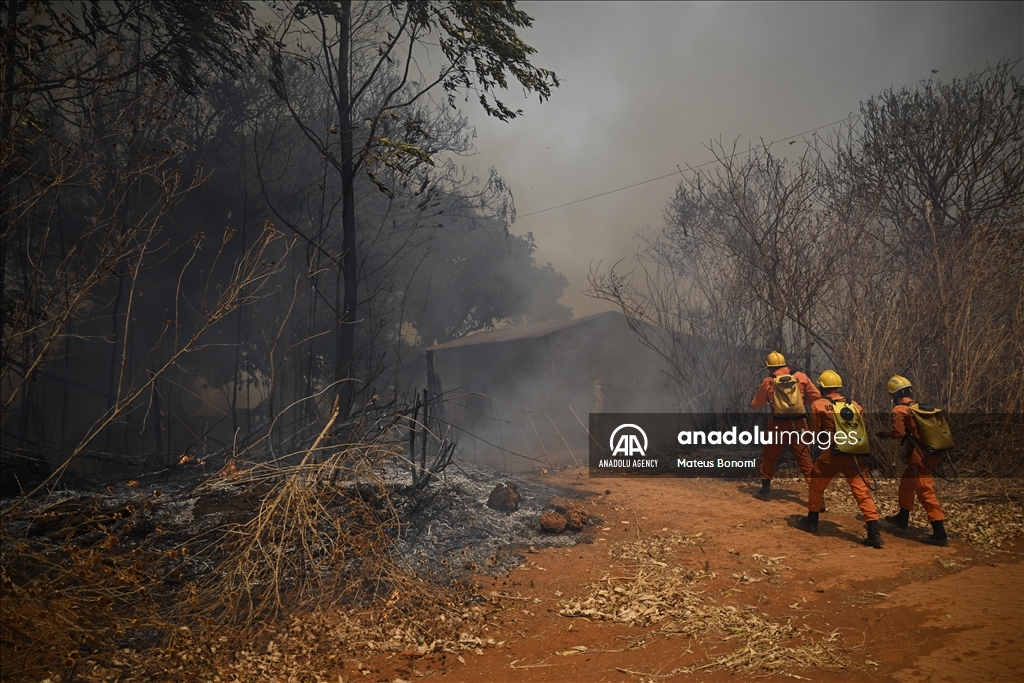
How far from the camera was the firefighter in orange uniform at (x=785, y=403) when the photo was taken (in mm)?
8133

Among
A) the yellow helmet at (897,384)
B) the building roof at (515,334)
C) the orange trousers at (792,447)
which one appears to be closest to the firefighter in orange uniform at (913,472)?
the yellow helmet at (897,384)

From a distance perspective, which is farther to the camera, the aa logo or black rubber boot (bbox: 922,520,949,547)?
the aa logo

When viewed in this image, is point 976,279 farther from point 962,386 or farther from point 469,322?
point 469,322

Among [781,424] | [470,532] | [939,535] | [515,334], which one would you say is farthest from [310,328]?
A: [515,334]

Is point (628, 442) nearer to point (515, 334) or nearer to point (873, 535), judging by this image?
point (873, 535)

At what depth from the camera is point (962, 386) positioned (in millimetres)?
9125

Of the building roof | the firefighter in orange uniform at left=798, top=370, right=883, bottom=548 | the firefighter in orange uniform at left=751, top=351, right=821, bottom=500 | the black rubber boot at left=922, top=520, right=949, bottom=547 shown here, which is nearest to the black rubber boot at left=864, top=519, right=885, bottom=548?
the firefighter in orange uniform at left=798, top=370, right=883, bottom=548

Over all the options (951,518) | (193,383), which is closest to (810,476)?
(951,518)

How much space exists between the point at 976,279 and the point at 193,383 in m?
21.3

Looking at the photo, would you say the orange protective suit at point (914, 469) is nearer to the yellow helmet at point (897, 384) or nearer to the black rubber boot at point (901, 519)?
the black rubber boot at point (901, 519)

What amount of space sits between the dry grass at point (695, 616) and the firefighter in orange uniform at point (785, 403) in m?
2.32

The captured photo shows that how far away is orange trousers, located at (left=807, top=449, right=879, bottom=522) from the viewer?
22.0 feet

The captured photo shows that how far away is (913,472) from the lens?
22.5 ft

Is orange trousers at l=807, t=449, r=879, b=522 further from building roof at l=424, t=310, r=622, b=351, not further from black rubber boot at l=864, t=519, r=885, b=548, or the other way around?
building roof at l=424, t=310, r=622, b=351
